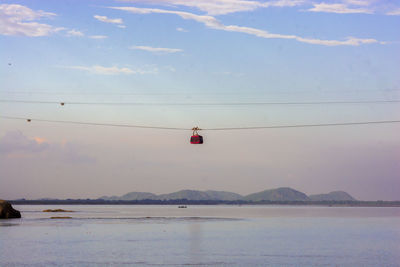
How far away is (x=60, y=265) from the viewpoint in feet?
121

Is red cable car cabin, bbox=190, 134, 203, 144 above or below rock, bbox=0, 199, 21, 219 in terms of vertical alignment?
above

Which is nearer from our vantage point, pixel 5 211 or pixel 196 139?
pixel 196 139

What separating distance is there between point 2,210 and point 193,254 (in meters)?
64.8

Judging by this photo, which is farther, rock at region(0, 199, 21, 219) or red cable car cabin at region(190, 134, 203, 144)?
rock at region(0, 199, 21, 219)

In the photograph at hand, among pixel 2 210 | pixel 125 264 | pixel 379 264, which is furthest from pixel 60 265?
pixel 2 210

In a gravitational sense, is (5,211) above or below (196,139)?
below

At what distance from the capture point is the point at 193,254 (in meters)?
44.2

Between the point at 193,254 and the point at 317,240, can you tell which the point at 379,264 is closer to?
the point at 193,254

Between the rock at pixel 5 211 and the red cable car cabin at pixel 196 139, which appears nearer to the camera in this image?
the red cable car cabin at pixel 196 139

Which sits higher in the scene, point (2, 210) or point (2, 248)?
point (2, 210)

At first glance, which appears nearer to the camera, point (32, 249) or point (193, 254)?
point (193, 254)

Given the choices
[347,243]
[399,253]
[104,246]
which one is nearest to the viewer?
[399,253]

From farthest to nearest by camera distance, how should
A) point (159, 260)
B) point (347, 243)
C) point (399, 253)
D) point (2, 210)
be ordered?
point (2, 210) → point (347, 243) → point (399, 253) → point (159, 260)

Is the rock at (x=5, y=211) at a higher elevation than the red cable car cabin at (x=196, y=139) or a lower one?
lower
